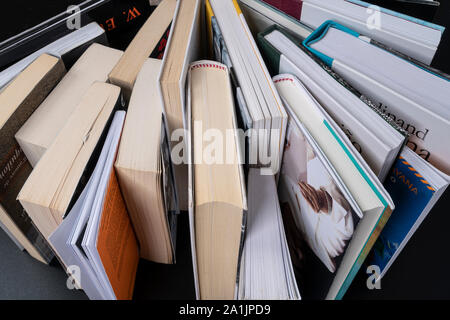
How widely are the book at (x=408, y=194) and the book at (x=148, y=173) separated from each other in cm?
38

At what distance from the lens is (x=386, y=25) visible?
0.64m

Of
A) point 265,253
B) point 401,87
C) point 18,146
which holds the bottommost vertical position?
point 265,253

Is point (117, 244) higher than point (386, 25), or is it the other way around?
point (386, 25)

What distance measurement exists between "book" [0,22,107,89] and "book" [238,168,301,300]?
48 centimetres

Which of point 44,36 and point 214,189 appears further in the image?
point 44,36

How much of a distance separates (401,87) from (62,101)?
612 millimetres

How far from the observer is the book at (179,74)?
23.6 inches

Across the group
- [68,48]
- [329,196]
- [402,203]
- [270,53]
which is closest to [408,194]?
[402,203]

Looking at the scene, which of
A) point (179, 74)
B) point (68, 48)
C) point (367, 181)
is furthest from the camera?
point (68, 48)

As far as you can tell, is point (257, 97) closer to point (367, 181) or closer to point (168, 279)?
point (367, 181)

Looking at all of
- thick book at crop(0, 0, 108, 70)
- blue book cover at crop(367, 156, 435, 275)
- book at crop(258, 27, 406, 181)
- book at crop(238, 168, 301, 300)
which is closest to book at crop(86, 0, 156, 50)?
thick book at crop(0, 0, 108, 70)

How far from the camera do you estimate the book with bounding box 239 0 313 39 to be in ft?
2.37

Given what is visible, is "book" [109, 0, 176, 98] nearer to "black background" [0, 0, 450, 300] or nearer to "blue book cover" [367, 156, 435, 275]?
"black background" [0, 0, 450, 300]

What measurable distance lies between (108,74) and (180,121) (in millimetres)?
206
